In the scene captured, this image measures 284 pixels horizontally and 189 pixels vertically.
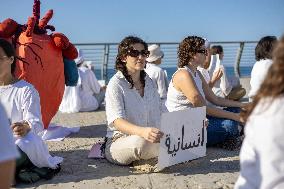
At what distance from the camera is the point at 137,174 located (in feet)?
13.5

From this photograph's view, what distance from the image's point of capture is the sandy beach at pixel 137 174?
3816 mm

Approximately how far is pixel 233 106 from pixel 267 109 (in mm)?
3690

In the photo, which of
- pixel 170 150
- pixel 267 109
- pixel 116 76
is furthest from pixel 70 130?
pixel 267 109

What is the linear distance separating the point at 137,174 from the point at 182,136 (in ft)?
1.68

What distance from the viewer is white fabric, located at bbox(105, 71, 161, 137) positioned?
4.27 meters

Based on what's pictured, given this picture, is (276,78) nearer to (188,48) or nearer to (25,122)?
(25,122)

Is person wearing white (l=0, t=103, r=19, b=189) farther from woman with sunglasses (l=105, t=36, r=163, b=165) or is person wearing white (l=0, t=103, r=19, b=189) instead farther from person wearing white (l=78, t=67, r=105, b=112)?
person wearing white (l=78, t=67, r=105, b=112)

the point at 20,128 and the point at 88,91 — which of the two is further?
the point at 88,91

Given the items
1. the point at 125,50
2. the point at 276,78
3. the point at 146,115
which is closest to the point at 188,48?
the point at 125,50

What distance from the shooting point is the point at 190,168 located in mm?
4367

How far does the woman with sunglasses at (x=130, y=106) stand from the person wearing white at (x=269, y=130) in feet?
7.69

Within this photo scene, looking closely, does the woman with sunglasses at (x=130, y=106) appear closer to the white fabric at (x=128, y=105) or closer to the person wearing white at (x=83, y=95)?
the white fabric at (x=128, y=105)

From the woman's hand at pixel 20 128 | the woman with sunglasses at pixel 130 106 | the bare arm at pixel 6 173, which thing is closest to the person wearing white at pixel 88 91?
the woman with sunglasses at pixel 130 106

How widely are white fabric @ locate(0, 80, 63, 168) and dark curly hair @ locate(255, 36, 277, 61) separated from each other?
2920 millimetres
